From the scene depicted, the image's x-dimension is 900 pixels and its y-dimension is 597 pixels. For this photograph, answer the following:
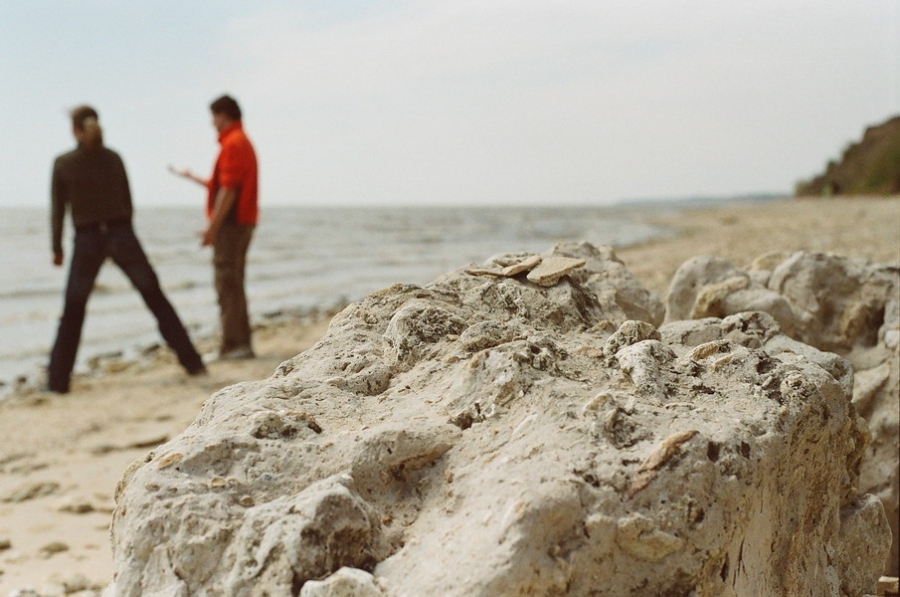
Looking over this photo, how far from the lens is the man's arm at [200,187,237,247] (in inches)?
281

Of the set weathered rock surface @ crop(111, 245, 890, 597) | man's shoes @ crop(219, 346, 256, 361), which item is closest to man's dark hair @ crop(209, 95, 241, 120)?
man's shoes @ crop(219, 346, 256, 361)

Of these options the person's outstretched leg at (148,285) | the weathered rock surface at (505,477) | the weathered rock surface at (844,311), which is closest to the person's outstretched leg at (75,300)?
the person's outstretched leg at (148,285)

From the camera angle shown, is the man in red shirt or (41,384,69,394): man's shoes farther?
the man in red shirt

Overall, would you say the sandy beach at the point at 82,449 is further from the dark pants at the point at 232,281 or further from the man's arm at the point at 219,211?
the man's arm at the point at 219,211

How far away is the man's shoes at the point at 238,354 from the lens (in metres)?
7.81

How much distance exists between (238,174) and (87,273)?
150cm

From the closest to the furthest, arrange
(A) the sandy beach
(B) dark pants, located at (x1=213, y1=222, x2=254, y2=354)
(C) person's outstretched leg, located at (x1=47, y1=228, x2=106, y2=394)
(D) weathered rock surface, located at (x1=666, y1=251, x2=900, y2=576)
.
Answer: (D) weathered rock surface, located at (x1=666, y1=251, x2=900, y2=576) → (A) the sandy beach → (C) person's outstretched leg, located at (x1=47, y1=228, x2=106, y2=394) → (B) dark pants, located at (x1=213, y1=222, x2=254, y2=354)

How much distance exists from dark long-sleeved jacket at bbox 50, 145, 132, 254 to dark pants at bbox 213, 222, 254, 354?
0.96 meters

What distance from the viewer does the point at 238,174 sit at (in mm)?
7180

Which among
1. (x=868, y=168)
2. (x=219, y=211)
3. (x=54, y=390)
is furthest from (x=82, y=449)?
(x=868, y=168)

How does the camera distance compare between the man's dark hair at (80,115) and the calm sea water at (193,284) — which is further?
the calm sea water at (193,284)

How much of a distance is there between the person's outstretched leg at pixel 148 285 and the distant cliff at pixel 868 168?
36.1m

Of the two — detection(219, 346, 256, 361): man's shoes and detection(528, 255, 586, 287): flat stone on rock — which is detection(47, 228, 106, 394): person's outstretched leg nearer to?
detection(219, 346, 256, 361): man's shoes

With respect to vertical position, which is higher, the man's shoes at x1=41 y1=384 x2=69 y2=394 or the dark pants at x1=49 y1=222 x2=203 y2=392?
the dark pants at x1=49 y1=222 x2=203 y2=392
